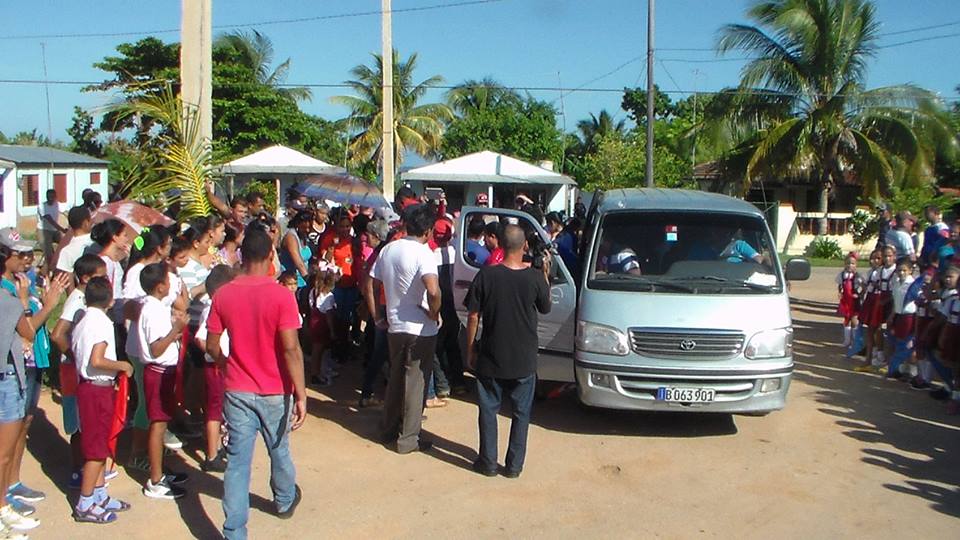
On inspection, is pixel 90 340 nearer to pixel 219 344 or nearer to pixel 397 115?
pixel 219 344

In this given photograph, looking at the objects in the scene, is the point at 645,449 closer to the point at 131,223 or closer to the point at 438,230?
the point at 438,230

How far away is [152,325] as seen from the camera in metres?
5.71

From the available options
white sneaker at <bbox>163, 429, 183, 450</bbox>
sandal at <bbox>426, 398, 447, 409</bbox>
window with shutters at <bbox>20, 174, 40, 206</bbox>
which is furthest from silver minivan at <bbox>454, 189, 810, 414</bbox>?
window with shutters at <bbox>20, 174, 40, 206</bbox>

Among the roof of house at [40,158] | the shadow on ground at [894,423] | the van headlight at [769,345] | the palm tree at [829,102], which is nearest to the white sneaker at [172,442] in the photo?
the van headlight at [769,345]

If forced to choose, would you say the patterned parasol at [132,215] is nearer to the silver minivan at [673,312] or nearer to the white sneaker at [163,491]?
the white sneaker at [163,491]

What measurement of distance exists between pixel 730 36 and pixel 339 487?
2387 centimetres

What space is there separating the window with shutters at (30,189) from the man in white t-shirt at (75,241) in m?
29.9

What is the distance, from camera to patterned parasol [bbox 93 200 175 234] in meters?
8.13

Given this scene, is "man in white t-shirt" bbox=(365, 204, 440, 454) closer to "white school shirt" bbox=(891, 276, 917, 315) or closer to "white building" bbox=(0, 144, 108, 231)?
"white school shirt" bbox=(891, 276, 917, 315)

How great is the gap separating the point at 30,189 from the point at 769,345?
3426cm

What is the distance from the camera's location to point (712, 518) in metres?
5.87

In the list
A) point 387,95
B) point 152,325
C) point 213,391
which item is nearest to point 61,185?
point 387,95

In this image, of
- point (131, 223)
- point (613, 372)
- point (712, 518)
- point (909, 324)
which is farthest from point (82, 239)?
point (909, 324)

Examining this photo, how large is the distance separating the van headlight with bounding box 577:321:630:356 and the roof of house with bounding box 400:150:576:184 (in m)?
18.6
